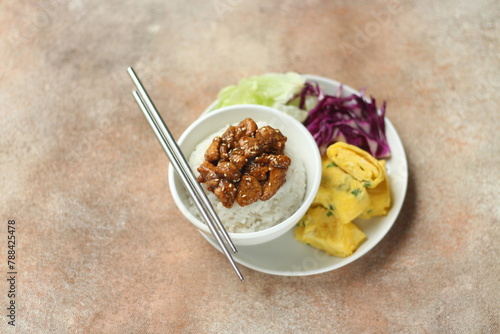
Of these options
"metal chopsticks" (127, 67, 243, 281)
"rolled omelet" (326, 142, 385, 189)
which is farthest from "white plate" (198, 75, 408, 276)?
"metal chopsticks" (127, 67, 243, 281)

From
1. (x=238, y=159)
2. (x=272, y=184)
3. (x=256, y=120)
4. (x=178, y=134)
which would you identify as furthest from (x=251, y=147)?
(x=178, y=134)

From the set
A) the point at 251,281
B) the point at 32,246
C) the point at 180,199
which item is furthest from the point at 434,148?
the point at 32,246

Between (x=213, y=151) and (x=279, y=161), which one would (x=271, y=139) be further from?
(x=213, y=151)

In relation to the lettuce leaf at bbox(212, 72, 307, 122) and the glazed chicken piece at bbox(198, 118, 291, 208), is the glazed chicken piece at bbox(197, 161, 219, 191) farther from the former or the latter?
the lettuce leaf at bbox(212, 72, 307, 122)

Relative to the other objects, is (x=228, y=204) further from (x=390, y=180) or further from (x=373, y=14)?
(x=373, y=14)

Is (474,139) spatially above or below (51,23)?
below

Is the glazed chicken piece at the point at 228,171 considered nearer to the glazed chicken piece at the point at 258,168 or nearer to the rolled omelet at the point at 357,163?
the glazed chicken piece at the point at 258,168
